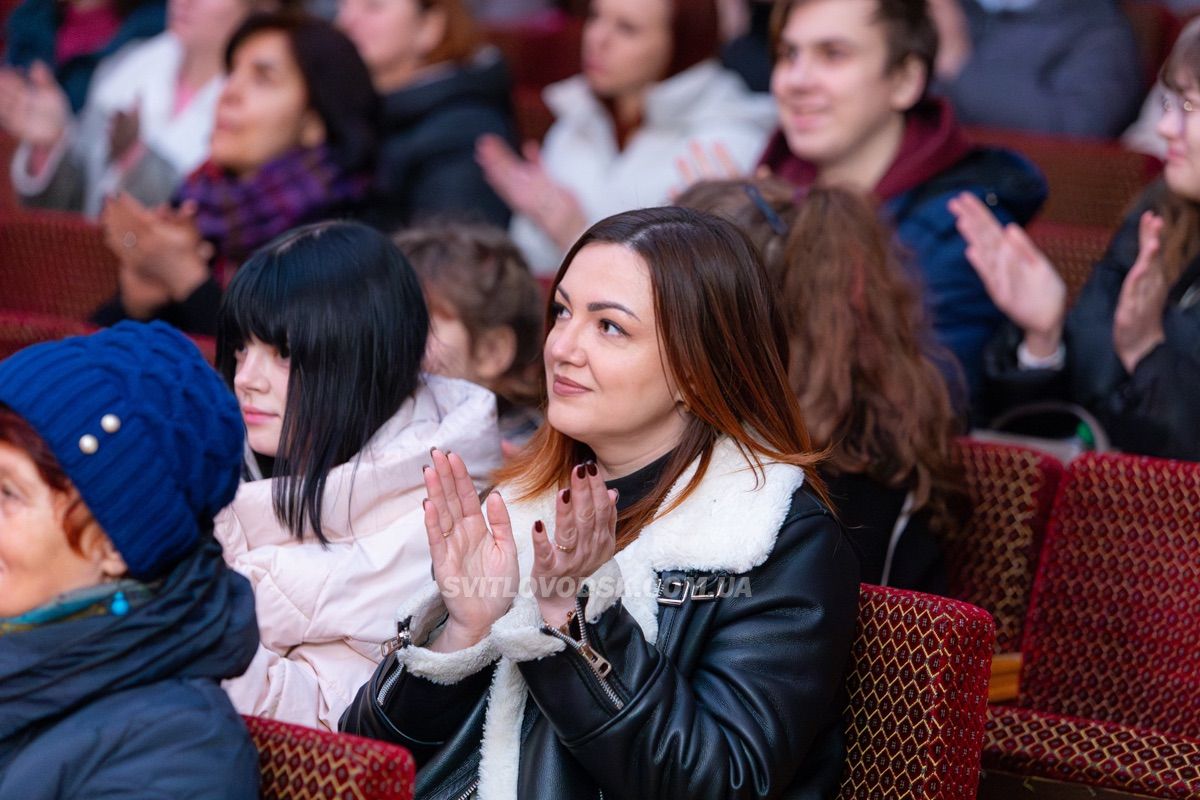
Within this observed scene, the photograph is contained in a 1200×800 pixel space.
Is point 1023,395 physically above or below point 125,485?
below

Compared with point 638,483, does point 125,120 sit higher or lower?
lower

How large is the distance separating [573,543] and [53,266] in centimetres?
231

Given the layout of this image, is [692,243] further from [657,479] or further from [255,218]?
[255,218]

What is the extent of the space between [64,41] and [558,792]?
4.34 m

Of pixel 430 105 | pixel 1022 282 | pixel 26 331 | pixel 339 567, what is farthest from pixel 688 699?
pixel 430 105

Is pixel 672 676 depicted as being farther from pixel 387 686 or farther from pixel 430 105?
pixel 430 105

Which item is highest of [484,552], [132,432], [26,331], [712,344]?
[132,432]

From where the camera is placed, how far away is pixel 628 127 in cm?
438

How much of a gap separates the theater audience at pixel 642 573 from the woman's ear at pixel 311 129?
187 cm

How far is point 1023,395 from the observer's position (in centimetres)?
306

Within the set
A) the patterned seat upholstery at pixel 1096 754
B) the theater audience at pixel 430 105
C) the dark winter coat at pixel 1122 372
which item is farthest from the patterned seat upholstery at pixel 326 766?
the theater audience at pixel 430 105

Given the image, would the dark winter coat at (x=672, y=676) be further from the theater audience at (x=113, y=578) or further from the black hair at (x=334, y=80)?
the black hair at (x=334, y=80)

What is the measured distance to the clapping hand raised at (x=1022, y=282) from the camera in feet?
9.93

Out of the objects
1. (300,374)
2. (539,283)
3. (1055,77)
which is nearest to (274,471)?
(300,374)
